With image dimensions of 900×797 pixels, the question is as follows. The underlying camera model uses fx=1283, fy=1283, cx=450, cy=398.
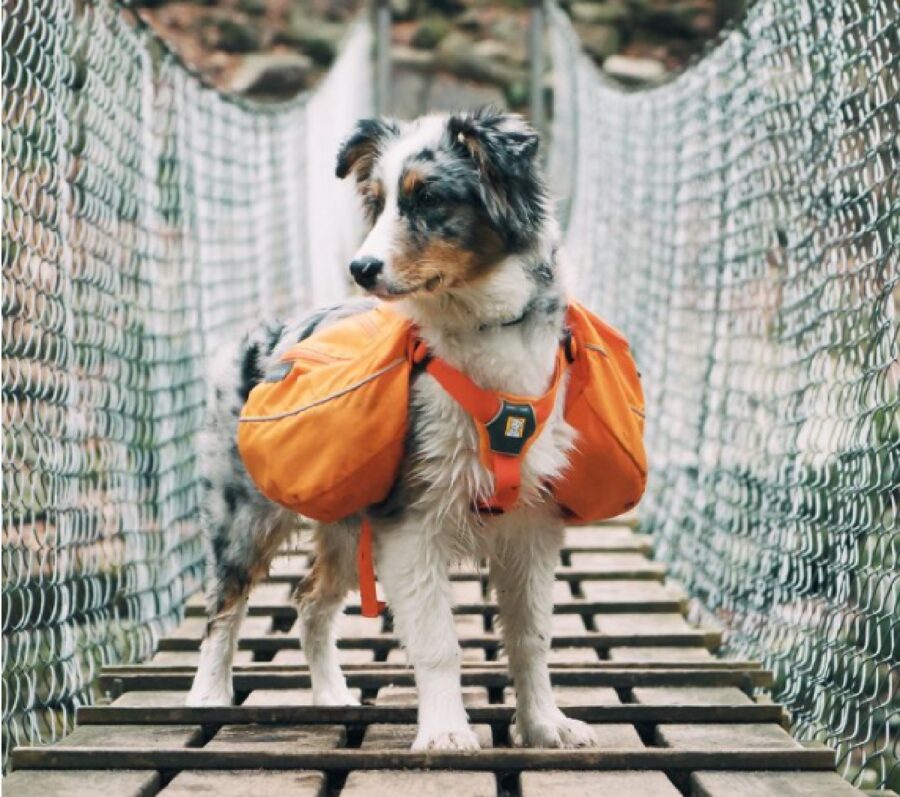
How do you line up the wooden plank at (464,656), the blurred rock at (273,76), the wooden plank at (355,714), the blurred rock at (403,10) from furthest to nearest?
the blurred rock at (403,10), the blurred rock at (273,76), the wooden plank at (464,656), the wooden plank at (355,714)

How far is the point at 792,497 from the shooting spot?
285 cm

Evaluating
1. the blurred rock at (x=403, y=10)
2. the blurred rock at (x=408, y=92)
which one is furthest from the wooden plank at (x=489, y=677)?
the blurred rock at (x=403, y=10)

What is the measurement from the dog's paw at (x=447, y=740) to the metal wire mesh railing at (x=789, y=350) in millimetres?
649

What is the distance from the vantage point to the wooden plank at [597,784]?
1.88 m

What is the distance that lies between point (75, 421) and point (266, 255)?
2819 millimetres

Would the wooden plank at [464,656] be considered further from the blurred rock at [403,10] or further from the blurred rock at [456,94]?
the blurred rock at [403,10]

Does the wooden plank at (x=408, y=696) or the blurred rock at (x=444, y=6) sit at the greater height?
the blurred rock at (x=444, y=6)

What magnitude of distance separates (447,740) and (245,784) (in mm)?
322

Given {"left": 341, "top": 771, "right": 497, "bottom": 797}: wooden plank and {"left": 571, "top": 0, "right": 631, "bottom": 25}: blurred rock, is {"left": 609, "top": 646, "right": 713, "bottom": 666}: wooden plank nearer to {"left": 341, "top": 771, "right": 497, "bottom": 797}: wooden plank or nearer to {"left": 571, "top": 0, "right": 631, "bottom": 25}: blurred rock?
{"left": 341, "top": 771, "right": 497, "bottom": 797}: wooden plank

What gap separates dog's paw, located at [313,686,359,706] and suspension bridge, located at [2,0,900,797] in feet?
0.18

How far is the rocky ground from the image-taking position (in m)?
11.1

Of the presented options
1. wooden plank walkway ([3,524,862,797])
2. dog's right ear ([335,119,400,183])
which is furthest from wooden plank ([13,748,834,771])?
dog's right ear ([335,119,400,183])

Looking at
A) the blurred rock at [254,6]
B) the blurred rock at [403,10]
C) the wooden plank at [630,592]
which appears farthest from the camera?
the blurred rock at [403,10]


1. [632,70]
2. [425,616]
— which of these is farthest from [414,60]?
[425,616]
